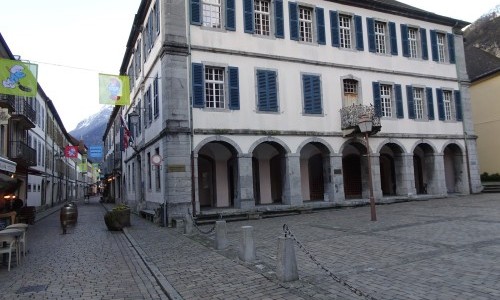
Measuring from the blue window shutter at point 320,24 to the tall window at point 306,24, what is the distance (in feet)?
1.20

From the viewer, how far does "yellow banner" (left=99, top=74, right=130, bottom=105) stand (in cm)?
1519

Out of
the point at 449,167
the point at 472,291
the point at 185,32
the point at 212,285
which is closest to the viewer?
the point at 472,291

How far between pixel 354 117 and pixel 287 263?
1478 centimetres

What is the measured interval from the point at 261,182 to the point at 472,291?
1605 centimetres

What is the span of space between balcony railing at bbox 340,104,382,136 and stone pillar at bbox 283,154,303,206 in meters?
3.32

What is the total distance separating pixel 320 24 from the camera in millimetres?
20266

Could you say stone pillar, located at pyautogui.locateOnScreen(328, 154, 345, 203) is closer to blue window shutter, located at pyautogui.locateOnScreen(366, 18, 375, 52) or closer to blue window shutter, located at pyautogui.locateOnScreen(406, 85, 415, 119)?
blue window shutter, located at pyautogui.locateOnScreen(406, 85, 415, 119)

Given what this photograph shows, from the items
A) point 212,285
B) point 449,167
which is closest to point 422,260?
point 212,285

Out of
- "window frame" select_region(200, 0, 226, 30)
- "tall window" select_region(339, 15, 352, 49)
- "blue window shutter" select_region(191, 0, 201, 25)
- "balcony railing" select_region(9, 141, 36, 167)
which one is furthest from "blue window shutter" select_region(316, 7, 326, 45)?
"balcony railing" select_region(9, 141, 36, 167)

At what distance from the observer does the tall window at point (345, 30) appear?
21344 millimetres

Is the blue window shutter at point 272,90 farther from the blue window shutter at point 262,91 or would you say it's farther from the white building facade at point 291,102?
the blue window shutter at point 262,91

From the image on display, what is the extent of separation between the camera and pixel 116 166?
37969 millimetres

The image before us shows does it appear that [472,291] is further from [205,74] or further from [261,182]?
[261,182]

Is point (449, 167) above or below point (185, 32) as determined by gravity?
below
